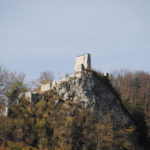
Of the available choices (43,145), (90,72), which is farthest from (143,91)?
(43,145)

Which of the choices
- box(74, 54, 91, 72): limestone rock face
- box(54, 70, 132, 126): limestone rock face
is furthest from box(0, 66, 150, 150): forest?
box(74, 54, 91, 72): limestone rock face

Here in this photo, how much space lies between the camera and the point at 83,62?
123ft

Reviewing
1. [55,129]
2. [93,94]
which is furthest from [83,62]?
[55,129]

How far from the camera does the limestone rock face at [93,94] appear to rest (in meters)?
34.6

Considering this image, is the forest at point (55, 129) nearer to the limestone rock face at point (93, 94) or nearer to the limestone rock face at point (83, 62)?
the limestone rock face at point (93, 94)

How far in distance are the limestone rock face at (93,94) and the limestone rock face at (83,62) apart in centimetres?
109

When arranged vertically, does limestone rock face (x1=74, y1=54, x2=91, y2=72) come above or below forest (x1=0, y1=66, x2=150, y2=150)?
above

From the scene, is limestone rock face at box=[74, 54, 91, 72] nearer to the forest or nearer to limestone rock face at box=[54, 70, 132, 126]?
limestone rock face at box=[54, 70, 132, 126]

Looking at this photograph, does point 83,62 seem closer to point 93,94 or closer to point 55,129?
point 93,94

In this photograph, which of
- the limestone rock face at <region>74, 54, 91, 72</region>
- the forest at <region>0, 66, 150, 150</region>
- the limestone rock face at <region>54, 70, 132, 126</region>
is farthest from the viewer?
the limestone rock face at <region>74, 54, 91, 72</region>

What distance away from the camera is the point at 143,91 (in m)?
53.7

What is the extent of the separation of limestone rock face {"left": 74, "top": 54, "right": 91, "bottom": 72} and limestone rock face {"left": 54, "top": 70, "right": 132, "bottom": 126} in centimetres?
109

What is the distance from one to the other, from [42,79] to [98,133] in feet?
83.1

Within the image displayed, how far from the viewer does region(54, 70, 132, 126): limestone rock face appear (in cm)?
3462
